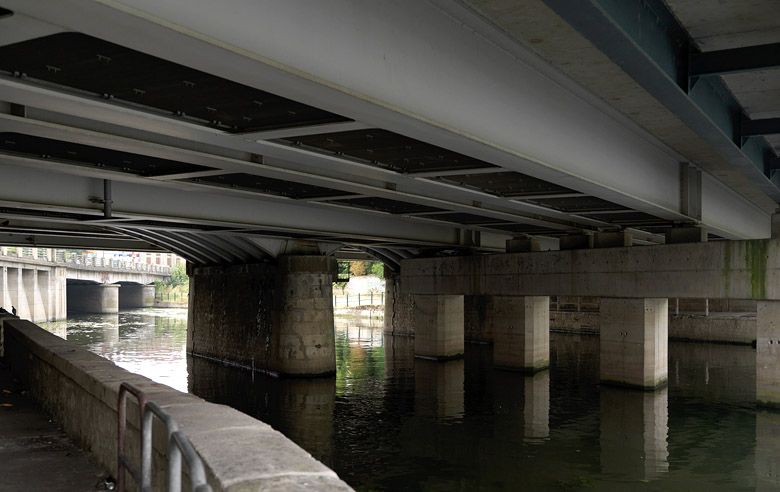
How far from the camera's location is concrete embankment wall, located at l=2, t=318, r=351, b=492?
4.15 m

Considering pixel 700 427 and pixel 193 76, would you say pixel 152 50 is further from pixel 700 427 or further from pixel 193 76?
pixel 700 427

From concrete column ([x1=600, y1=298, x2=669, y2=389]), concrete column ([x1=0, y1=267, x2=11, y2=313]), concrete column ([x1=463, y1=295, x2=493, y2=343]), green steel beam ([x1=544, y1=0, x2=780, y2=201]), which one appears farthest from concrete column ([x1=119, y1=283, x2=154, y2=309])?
green steel beam ([x1=544, y1=0, x2=780, y2=201])

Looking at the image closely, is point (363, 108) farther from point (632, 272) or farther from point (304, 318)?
point (304, 318)

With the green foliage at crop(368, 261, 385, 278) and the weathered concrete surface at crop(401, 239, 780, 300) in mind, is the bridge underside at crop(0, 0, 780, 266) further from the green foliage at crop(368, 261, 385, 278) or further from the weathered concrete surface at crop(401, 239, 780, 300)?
the green foliage at crop(368, 261, 385, 278)

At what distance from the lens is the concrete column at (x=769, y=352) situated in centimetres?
2188

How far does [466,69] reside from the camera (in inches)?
344

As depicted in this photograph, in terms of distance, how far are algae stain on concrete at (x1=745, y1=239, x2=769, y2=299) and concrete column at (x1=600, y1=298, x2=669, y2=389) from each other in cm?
451

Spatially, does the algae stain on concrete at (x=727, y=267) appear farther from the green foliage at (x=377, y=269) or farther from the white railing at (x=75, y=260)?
the green foliage at (x=377, y=269)

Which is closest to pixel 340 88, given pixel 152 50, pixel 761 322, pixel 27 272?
pixel 152 50

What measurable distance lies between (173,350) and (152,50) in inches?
1478

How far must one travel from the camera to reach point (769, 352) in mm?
22000

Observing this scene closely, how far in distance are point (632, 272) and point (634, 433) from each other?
6945 millimetres

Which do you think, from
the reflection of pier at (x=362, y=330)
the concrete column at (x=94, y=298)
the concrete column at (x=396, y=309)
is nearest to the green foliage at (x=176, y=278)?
the concrete column at (x=94, y=298)

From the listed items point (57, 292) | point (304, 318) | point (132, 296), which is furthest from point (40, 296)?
point (304, 318)
